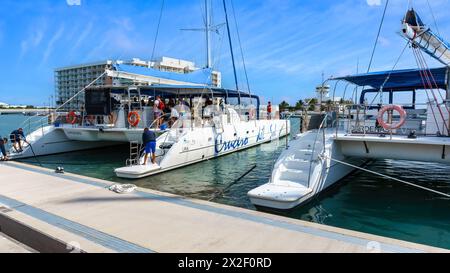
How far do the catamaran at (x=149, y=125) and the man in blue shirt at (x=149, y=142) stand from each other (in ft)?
0.94

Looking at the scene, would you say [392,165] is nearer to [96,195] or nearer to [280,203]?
[280,203]

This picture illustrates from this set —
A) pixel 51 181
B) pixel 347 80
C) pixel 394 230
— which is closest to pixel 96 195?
pixel 51 181

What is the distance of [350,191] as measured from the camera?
330 inches

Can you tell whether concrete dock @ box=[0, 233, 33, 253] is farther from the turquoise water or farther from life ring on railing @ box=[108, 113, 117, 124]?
life ring on railing @ box=[108, 113, 117, 124]

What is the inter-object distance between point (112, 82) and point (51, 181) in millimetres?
6545

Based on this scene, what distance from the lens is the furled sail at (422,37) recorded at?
8.25 metres

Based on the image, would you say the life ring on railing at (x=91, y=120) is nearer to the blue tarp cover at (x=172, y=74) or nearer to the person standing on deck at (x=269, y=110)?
the blue tarp cover at (x=172, y=74)

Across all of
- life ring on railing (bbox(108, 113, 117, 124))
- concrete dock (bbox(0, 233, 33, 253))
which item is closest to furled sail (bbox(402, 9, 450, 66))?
concrete dock (bbox(0, 233, 33, 253))

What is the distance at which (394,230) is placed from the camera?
19.1ft

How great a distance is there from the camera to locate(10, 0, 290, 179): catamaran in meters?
11.9

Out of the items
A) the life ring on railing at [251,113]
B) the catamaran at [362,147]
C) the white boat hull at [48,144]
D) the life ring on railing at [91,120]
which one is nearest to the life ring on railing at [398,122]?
the catamaran at [362,147]

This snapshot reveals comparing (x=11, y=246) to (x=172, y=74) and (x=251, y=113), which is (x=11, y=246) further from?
(x=251, y=113)

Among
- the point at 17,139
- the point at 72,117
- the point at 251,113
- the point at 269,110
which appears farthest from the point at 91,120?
the point at 269,110

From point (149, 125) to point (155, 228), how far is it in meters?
9.91
